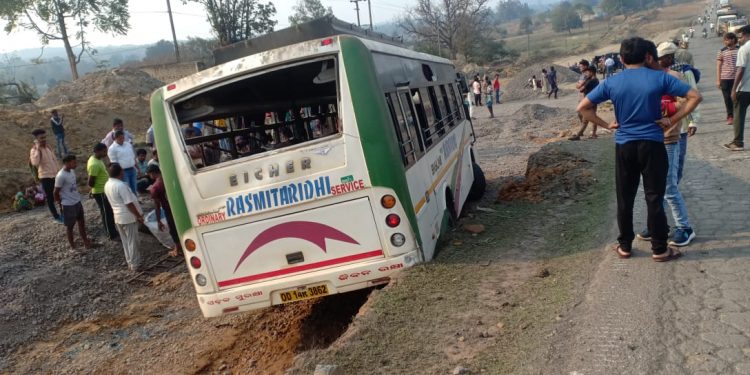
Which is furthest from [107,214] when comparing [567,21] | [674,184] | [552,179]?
[567,21]

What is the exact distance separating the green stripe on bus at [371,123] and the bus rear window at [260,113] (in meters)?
0.20

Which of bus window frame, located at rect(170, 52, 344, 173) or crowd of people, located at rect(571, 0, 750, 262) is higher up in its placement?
bus window frame, located at rect(170, 52, 344, 173)

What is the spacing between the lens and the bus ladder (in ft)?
29.5

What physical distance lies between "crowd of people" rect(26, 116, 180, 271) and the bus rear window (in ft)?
8.30

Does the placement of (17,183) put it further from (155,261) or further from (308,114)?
(308,114)

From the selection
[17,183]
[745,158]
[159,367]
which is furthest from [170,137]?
[17,183]

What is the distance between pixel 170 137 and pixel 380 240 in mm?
2194

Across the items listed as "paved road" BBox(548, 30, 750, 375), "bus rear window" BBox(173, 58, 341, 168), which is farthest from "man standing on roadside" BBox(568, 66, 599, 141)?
"bus rear window" BBox(173, 58, 341, 168)

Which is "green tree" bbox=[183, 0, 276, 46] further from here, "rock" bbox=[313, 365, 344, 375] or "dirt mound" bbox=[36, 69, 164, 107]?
"rock" bbox=[313, 365, 344, 375]

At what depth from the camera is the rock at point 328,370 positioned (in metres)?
3.75

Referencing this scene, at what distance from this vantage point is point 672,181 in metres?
5.25

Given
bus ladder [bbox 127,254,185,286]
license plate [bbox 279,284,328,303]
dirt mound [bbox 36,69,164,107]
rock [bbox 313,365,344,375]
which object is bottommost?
bus ladder [bbox 127,254,185,286]

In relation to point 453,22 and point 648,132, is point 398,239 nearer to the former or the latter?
point 648,132

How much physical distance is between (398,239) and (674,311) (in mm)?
2275
